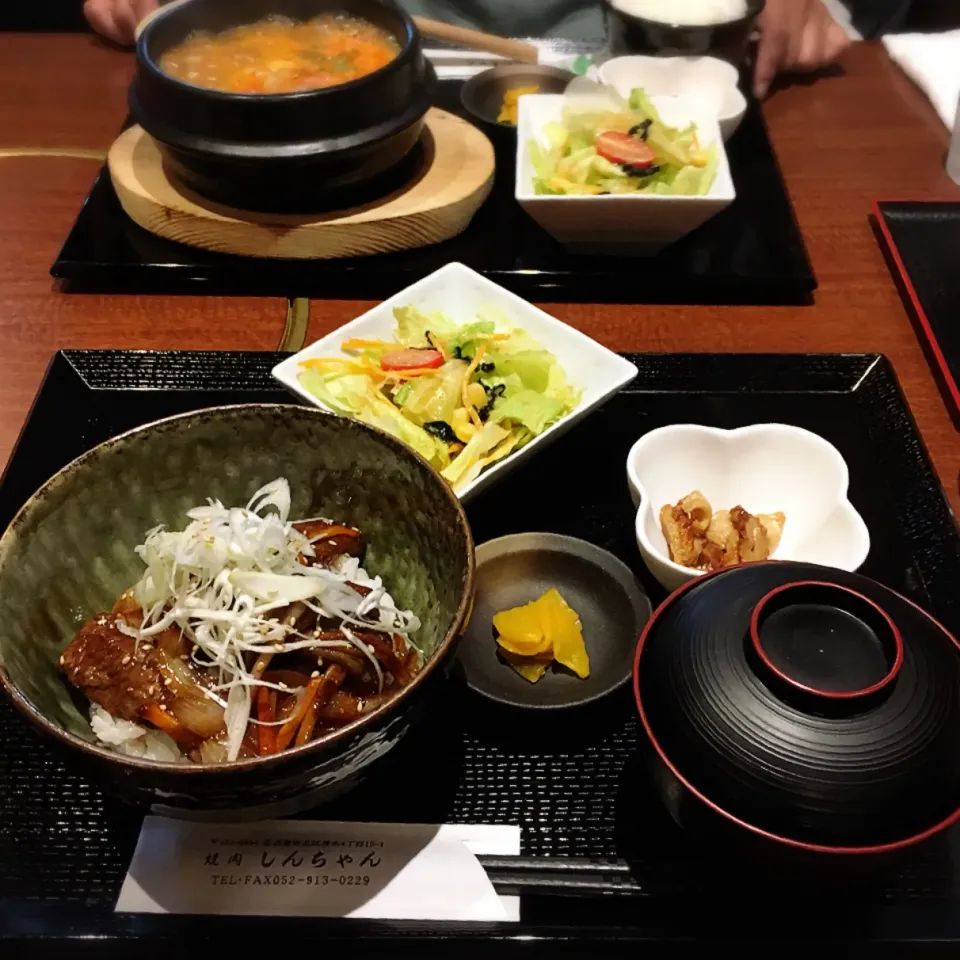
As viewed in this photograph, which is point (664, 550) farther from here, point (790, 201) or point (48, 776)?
point (790, 201)

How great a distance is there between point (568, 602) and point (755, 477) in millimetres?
403

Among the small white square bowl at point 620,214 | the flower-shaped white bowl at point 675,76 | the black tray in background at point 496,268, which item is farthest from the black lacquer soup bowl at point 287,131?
the flower-shaped white bowl at point 675,76

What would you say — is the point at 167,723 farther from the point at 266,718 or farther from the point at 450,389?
the point at 450,389

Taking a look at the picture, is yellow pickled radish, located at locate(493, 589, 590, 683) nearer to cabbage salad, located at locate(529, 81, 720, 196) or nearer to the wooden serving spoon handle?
cabbage salad, located at locate(529, 81, 720, 196)

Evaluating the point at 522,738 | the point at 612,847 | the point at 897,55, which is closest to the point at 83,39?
the point at 897,55

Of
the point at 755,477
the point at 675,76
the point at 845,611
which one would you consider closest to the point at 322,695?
the point at 845,611

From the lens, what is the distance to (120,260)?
1.97 meters

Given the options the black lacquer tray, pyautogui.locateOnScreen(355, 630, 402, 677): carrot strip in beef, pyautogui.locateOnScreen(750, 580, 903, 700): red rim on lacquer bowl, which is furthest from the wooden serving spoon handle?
pyautogui.locateOnScreen(750, 580, 903, 700): red rim on lacquer bowl

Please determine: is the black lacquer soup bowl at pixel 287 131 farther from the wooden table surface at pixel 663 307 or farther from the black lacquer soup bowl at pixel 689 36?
the black lacquer soup bowl at pixel 689 36

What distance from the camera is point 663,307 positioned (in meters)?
1.94

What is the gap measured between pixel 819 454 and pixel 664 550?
1.01ft

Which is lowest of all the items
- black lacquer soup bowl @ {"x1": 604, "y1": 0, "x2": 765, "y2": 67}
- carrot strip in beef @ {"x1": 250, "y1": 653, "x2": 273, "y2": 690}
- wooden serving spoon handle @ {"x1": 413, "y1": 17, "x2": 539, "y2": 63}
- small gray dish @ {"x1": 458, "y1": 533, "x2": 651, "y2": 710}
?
small gray dish @ {"x1": 458, "y1": 533, "x2": 651, "y2": 710}

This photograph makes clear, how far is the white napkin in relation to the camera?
253 cm

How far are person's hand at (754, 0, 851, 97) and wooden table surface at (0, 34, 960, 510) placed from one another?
0.07 m
